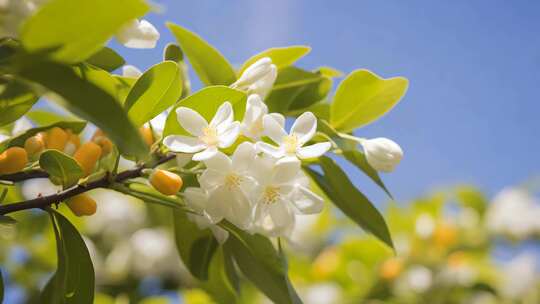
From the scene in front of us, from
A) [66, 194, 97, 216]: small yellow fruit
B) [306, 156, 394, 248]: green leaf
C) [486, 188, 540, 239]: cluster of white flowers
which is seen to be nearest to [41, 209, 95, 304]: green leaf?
[66, 194, 97, 216]: small yellow fruit

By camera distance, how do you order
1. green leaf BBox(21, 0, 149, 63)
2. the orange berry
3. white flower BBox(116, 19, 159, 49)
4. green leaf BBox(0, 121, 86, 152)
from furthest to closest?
the orange berry
green leaf BBox(0, 121, 86, 152)
white flower BBox(116, 19, 159, 49)
green leaf BBox(21, 0, 149, 63)

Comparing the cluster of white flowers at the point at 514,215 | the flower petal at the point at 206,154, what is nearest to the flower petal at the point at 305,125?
the flower petal at the point at 206,154

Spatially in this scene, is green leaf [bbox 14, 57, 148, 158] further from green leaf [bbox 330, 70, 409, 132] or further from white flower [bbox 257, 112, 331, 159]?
green leaf [bbox 330, 70, 409, 132]

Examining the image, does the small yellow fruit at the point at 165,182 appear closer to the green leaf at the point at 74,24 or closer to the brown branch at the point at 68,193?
the brown branch at the point at 68,193

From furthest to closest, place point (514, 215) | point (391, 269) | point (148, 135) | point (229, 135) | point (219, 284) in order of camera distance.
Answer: point (514, 215)
point (391, 269)
point (219, 284)
point (148, 135)
point (229, 135)

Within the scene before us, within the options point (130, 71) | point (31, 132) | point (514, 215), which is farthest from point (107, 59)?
point (514, 215)

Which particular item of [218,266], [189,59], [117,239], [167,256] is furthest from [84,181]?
[117,239]

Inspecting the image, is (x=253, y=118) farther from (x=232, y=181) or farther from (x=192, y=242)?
(x=192, y=242)
